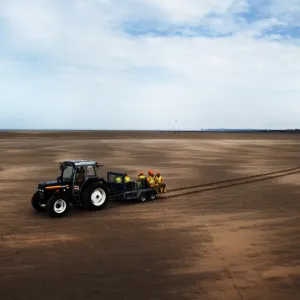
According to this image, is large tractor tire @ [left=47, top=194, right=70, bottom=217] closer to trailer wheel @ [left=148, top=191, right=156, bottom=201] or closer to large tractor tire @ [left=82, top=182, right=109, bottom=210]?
large tractor tire @ [left=82, top=182, right=109, bottom=210]

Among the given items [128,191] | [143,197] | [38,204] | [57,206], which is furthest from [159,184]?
[38,204]

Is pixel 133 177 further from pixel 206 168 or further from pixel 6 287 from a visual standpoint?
pixel 6 287

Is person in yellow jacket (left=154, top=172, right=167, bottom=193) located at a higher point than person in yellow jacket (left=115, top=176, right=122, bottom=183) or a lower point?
lower

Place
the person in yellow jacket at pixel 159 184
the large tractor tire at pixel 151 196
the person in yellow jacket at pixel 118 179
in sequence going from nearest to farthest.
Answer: the person in yellow jacket at pixel 118 179
the large tractor tire at pixel 151 196
the person in yellow jacket at pixel 159 184

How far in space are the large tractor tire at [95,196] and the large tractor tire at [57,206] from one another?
0.74 meters

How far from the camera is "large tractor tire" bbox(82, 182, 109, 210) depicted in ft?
42.3

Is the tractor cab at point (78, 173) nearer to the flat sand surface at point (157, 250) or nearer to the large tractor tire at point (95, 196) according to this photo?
the large tractor tire at point (95, 196)

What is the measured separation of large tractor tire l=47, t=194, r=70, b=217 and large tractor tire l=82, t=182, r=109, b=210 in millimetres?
745

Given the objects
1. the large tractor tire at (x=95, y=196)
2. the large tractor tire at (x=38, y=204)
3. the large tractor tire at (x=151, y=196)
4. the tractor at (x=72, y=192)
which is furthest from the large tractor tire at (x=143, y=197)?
the large tractor tire at (x=38, y=204)

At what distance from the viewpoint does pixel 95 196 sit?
1313 centimetres

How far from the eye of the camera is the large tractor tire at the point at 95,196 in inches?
508

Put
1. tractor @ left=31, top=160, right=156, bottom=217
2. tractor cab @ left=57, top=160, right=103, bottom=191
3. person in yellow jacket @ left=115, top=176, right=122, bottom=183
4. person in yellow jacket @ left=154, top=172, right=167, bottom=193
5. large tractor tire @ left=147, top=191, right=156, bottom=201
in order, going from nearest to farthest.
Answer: tractor @ left=31, top=160, right=156, bottom=217 < tractor cab @ left=57, top=160, right=103, bottom=191 < person in yellow jacket @ left=115, top=176, right=122, bottom=183 < large tractor tire @ left=147, top=191, right=156, bottom=201 < person in yellow jacket @ left=154, top=172, right=167, bottom=193

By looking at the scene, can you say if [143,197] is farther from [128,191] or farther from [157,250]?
[157,250]

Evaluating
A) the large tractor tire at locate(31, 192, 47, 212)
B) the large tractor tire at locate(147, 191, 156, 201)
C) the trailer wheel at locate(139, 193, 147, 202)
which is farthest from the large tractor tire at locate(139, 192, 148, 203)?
the large tractor tire at locate(31, 192, 47, 212)
